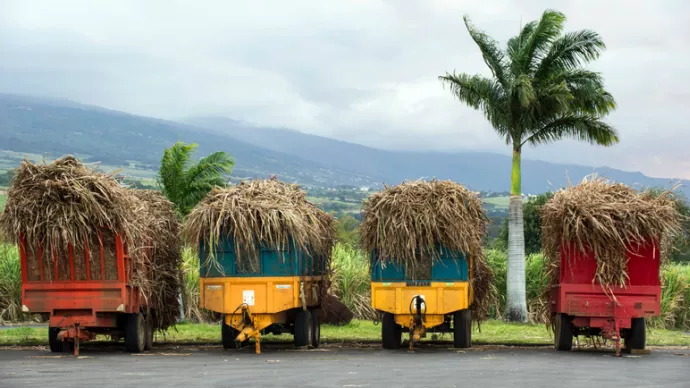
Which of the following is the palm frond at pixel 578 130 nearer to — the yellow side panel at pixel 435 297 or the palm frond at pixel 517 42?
the palm frond at pixel 517 42

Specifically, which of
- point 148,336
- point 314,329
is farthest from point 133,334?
point 314,329

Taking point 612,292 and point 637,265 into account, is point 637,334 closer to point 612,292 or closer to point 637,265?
point 612,292

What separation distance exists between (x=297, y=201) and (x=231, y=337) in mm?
3005

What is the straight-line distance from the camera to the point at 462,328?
19766mm

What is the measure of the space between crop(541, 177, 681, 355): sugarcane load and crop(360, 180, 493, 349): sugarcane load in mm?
1872

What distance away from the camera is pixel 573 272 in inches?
742

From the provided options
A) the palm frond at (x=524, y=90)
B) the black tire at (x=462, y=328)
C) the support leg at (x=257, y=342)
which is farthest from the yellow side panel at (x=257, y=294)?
the palm frond at (x=524, y=90)

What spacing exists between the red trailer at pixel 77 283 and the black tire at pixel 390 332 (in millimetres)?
5012

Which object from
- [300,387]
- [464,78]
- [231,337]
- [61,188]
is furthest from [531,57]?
[300,387]

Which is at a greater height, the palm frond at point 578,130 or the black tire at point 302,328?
the palm frond at point 578,130

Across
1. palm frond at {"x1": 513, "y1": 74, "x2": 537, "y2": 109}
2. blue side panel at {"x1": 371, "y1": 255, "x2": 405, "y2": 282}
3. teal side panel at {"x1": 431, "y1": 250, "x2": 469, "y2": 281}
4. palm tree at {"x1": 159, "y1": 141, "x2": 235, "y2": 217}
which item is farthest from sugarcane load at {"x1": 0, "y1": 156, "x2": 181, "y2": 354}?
palm frond at {"x1": 513, "y1": 74, "x2": 537, "y2": 109}

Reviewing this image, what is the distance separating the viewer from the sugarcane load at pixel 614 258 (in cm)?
1836

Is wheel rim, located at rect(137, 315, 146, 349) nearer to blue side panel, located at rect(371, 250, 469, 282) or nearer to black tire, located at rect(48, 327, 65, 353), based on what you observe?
black tire, located at rect(48, 327, 65, 353)

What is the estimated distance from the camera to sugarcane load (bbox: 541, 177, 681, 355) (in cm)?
1836
